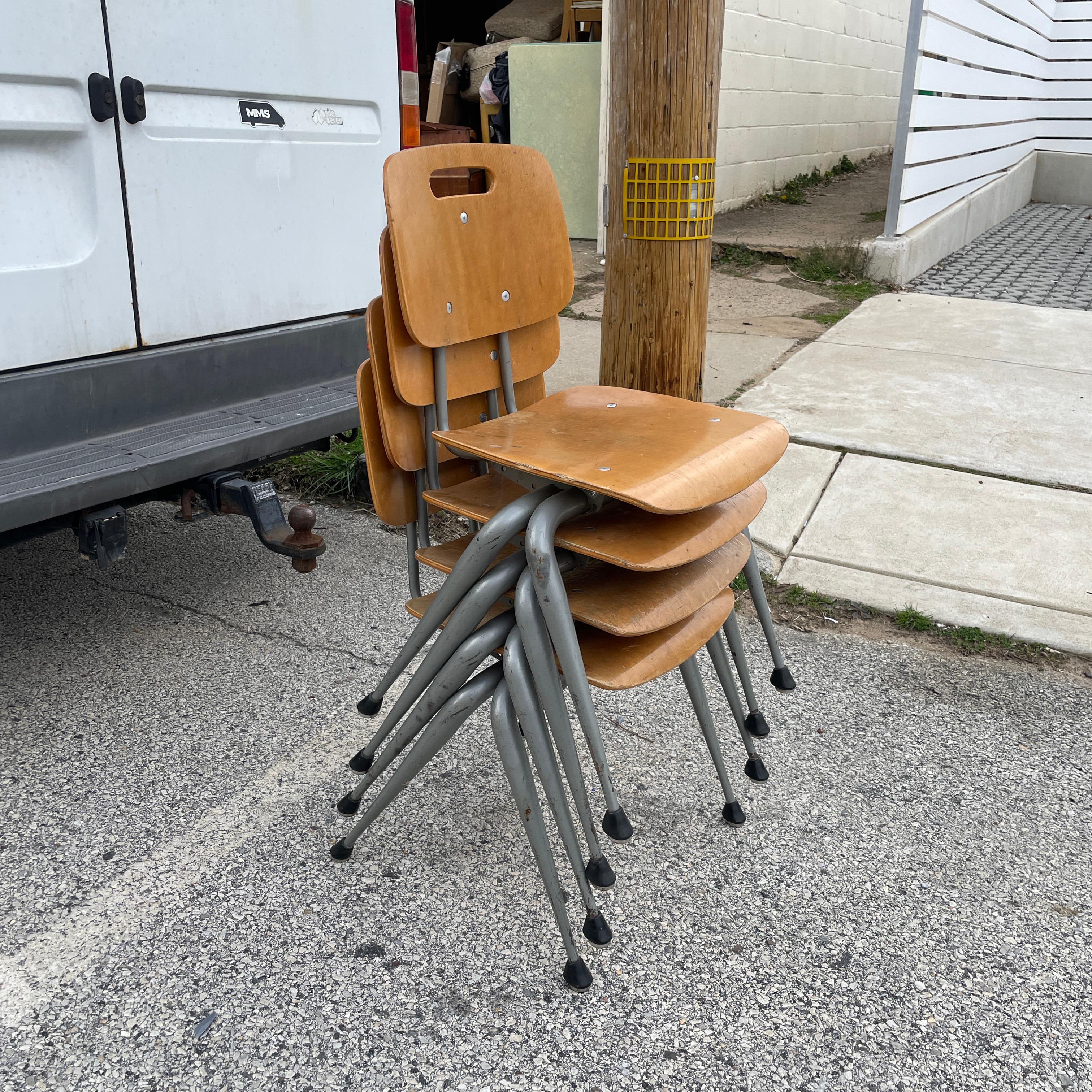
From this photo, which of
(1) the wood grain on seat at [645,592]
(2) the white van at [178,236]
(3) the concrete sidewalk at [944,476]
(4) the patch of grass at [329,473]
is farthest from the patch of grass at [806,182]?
(1) the wood grain on seat at [645,592]

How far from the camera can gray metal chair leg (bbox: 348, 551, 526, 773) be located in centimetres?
172

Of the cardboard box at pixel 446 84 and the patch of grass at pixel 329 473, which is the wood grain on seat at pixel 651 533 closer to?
the patch of grass at pixel 329 473

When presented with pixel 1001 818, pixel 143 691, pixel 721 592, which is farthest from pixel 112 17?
pixel 1001 818

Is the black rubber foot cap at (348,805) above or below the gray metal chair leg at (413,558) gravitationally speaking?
below

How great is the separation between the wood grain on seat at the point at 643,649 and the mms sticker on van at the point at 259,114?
5.46 ft

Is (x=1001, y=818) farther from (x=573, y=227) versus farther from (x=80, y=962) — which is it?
(x=573, y=227)

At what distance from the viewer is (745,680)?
2.28 meters

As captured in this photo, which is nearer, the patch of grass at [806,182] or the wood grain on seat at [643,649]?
the wood grain on seat at [643,649]

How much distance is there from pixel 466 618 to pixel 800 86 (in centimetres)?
1017

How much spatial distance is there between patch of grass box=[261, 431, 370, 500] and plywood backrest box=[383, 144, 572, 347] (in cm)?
190

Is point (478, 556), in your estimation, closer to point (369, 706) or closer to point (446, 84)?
point (369, 706)

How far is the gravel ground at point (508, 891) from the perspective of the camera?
164cm

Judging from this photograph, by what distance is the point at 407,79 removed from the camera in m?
3.13

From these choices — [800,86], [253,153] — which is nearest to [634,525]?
[253,153]
